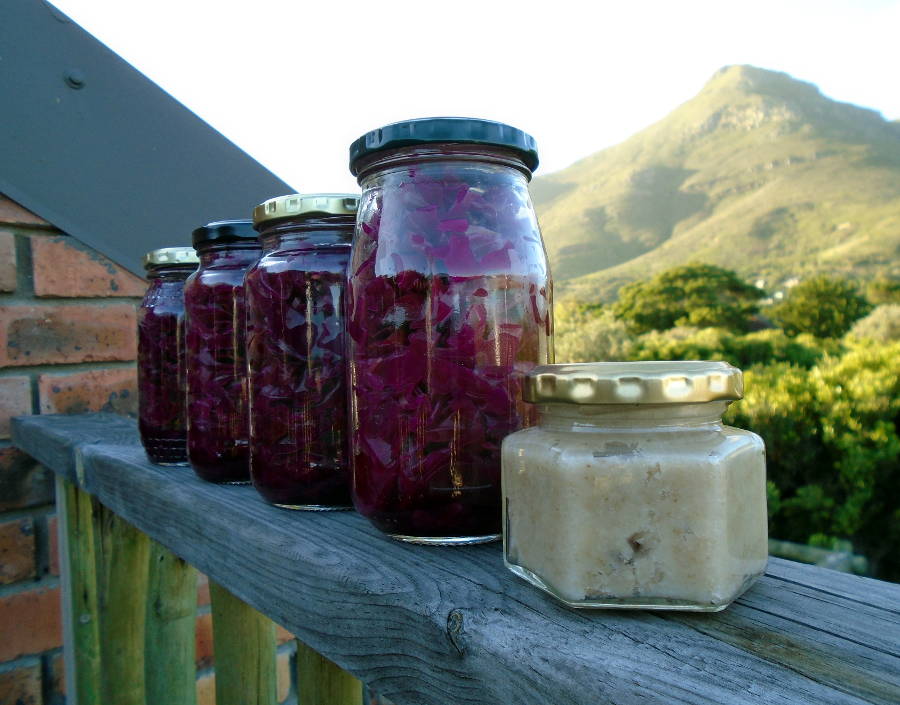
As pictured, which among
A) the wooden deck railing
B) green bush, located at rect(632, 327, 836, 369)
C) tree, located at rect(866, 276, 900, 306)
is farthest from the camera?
tree, located at rect(866, 276, 900, 306)

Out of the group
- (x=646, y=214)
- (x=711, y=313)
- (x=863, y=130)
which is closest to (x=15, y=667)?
(x=711, y=313)

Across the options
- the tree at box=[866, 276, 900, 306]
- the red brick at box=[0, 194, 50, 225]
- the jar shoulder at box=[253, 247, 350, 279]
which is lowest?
the jar shoulder at box=[253, 247, 350, 279]

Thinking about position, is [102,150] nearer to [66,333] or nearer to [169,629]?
[66,333]

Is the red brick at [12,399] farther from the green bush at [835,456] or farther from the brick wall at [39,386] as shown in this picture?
the green bush at [835,456]

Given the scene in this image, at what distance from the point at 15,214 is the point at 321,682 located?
3.70 feet

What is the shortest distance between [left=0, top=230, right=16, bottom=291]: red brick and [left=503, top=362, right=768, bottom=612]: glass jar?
4.04 ft

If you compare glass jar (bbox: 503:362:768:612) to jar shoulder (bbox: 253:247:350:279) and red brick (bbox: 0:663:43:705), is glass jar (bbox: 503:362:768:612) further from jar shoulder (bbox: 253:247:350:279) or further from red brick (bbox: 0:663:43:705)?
red brick (bbox: 0:663:43:705)

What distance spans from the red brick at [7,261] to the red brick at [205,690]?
2.88 feet

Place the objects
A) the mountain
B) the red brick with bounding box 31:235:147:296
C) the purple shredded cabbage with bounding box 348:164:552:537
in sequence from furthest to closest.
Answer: the mountain < the red brick with bounding box 31:235:147:296 < the purple shredded cabbage with bounding box 348:164:552:537

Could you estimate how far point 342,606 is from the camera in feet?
1.68

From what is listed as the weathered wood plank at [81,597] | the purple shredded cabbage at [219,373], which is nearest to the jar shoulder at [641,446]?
the purple shredded cabbage at [219,373]

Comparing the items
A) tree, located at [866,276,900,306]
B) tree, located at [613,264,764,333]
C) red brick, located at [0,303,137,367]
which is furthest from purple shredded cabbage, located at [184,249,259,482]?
tree, located at [866,276,900,306]

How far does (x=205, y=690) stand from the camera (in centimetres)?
144

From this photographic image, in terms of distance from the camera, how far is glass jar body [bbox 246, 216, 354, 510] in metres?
0.66
